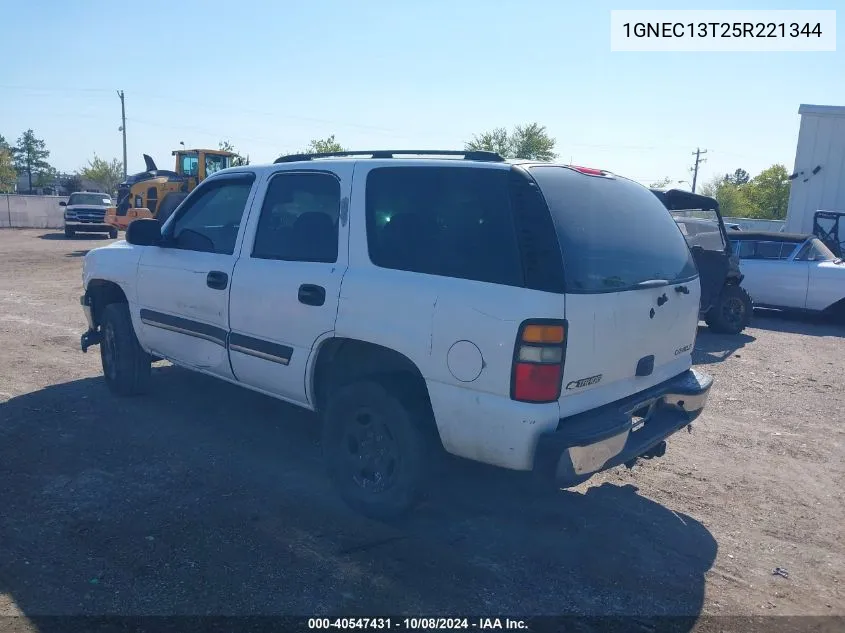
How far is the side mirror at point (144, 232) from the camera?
534cm

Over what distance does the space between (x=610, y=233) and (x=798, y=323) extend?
32.6ft

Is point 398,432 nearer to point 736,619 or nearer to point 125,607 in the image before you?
point 125,607

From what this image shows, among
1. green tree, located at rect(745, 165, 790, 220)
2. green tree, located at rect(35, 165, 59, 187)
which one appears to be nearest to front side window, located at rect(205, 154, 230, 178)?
green tree, located at rect(745, 165, 790, 220)

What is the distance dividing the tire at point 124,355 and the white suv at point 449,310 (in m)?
1.17

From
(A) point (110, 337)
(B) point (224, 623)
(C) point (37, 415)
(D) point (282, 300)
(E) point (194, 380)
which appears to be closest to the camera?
(B) point (224, 623)

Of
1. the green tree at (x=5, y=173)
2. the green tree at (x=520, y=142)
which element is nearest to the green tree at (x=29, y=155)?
the green tree at (x=5, y=173)

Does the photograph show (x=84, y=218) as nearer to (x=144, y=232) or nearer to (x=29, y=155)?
(x=144, y=232)

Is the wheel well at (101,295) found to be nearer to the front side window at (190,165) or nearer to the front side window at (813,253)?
the front side window at (813,253)

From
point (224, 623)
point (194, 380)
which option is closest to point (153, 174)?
point (194, 380)

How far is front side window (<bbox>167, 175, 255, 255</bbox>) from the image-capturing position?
197 inches

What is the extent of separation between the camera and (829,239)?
15.1 metres

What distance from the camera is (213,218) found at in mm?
5246

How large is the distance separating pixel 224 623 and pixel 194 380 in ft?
13.5

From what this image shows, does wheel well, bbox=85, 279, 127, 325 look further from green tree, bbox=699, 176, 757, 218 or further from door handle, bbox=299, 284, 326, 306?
green tree, bbox=699, 176, 757, 218
